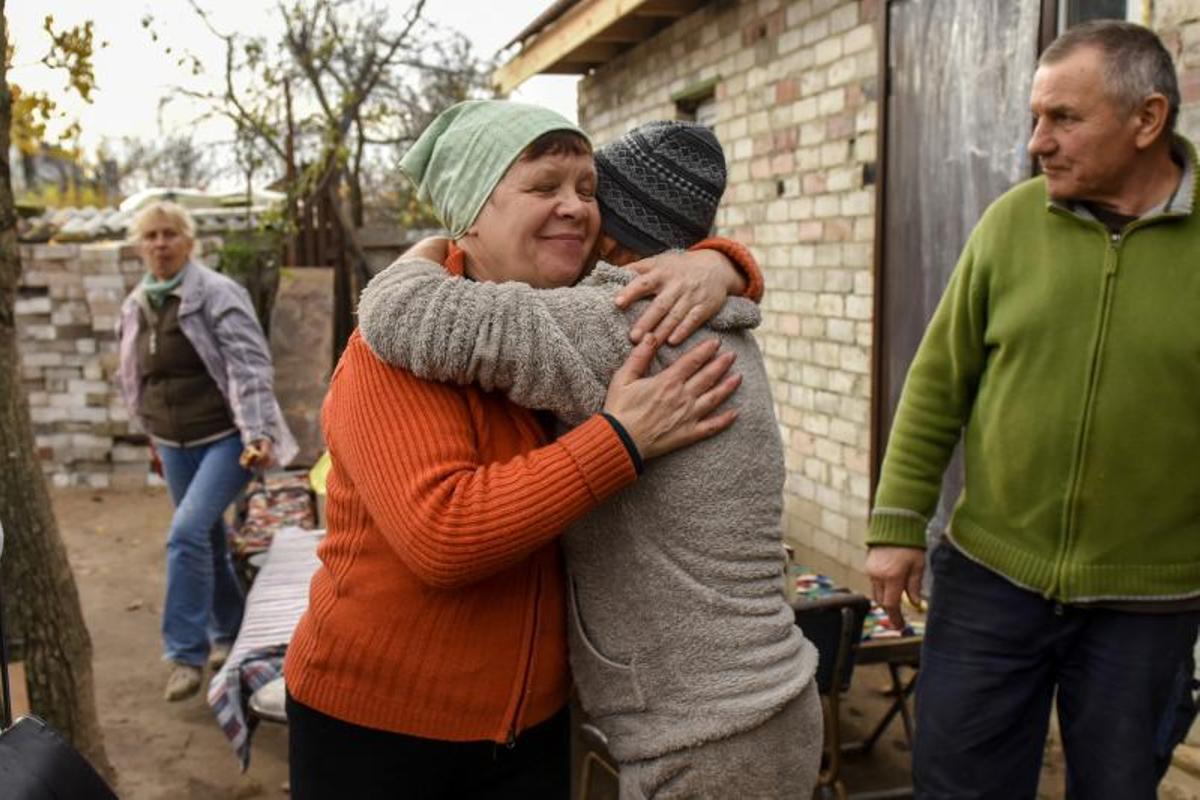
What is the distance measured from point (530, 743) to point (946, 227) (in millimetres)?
3473

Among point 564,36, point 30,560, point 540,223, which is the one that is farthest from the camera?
point 564,36

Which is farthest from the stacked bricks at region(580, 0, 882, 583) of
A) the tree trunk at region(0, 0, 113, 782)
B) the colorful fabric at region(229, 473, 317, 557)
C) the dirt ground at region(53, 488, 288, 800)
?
the tree trunk at region(0, 0, 113, 782)

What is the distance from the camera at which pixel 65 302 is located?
970 cm

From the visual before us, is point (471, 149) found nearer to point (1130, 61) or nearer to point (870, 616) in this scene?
point (1130, 61)

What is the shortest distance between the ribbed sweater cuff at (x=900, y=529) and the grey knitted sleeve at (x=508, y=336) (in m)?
1.37

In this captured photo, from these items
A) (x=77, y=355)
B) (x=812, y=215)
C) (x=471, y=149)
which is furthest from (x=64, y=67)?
(x=77, y=355)

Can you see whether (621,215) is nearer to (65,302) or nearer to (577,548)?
(577,548)

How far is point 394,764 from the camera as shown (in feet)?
5.61

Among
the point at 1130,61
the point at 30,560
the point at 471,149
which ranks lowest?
the point at 30,560

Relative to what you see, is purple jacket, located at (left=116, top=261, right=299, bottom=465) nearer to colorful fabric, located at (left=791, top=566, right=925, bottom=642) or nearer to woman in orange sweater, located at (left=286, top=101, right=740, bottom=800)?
colorful fabric, located at (left=791, top=566, right=925, bottom=642)

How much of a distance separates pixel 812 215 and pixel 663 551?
4.63 m

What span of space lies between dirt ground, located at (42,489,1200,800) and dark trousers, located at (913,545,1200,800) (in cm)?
112

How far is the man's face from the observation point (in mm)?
2355

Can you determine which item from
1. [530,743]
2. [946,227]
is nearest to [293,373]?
[946,227]
